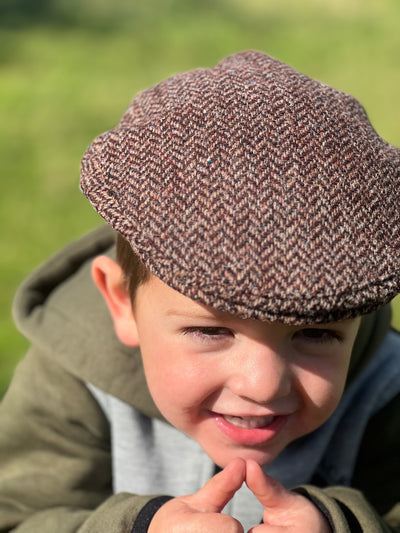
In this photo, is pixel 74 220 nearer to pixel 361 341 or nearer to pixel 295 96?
pixel 361 341

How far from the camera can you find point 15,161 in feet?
11.2

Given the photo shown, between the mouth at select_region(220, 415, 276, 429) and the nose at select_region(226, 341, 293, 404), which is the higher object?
the nose at select_region(226, 341, 293, 404)

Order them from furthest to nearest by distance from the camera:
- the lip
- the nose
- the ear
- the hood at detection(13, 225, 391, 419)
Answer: the hood at detection(13, 225, 391, 419)
the ear
the lip
the nose

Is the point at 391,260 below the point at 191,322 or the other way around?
the other way around

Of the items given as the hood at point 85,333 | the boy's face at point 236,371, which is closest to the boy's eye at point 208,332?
the boy's face at point 236,371

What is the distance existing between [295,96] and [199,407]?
0.52m

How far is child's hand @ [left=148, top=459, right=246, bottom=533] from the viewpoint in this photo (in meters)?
1.17

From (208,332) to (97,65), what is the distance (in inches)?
140

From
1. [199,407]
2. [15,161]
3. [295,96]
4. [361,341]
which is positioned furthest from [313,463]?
[15,161]

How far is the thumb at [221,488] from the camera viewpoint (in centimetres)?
120

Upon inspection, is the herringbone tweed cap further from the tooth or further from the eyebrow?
the tooth

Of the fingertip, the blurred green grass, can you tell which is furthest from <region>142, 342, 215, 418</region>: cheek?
the blurred green grass

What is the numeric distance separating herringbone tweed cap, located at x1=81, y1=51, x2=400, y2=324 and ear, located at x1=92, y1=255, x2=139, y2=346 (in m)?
0.27

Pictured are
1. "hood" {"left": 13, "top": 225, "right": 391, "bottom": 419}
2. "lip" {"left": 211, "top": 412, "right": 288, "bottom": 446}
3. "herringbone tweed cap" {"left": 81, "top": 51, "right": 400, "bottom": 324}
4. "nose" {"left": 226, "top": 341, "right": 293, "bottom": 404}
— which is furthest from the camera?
"hood" {"left": 13, "top": 225, "right": 391, "bottom": 419}
